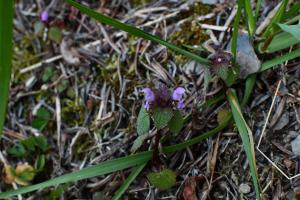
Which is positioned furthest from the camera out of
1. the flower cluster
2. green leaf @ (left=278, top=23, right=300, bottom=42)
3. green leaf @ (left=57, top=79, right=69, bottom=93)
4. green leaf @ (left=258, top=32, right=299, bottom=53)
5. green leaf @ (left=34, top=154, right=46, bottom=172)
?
green leaf @ (left=57, top=79, right=69, bottom=93)

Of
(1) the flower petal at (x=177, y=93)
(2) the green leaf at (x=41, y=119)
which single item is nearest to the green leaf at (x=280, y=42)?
(1) the flower petal at (x=177, y=93)

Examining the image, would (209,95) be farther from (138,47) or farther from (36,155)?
(36,155)

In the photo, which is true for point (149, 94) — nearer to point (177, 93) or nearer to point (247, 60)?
point (177, 93)

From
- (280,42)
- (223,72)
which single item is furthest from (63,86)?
(280,42)

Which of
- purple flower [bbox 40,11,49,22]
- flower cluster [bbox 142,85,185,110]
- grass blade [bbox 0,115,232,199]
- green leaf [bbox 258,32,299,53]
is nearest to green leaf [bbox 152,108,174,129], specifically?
flower cluster [bbox 142,85,185,110]

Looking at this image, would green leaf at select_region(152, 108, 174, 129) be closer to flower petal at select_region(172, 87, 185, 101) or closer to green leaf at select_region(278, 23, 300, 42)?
flower petal at select_region(172, 87, 185, 101)

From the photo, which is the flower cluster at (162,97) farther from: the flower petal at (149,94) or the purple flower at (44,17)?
the purple flower at (44,17)

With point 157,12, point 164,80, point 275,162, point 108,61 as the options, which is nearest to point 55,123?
point 108,61
